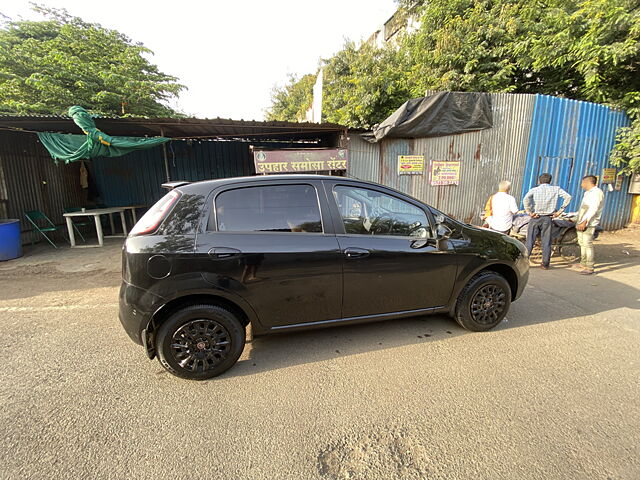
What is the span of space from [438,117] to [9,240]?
10.00 metres

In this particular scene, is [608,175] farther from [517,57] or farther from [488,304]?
[488,304]

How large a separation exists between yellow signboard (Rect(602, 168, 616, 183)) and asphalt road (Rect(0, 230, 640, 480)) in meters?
7.11

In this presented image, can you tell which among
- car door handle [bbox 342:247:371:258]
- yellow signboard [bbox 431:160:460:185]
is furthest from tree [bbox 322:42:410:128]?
car door handle [bbox 342:247:371:258]

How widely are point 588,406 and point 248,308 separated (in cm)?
268

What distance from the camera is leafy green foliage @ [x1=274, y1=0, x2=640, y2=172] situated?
6996mm

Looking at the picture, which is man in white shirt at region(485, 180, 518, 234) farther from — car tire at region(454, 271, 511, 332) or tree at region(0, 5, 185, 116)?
tree at region(0, 5, 185, 116)

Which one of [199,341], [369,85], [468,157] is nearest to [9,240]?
[199,341]

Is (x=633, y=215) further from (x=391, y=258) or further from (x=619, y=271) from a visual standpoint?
(x=391, y=258)

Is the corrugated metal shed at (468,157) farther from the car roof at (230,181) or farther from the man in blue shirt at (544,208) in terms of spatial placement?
the car roof at (230,181)

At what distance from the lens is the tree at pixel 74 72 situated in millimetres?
11078

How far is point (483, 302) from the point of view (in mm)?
3129

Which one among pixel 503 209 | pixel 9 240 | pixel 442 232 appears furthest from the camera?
pixel 9 240

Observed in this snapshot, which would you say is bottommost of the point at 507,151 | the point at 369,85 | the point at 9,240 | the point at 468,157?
the point at 9,240

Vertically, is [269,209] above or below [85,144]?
below
